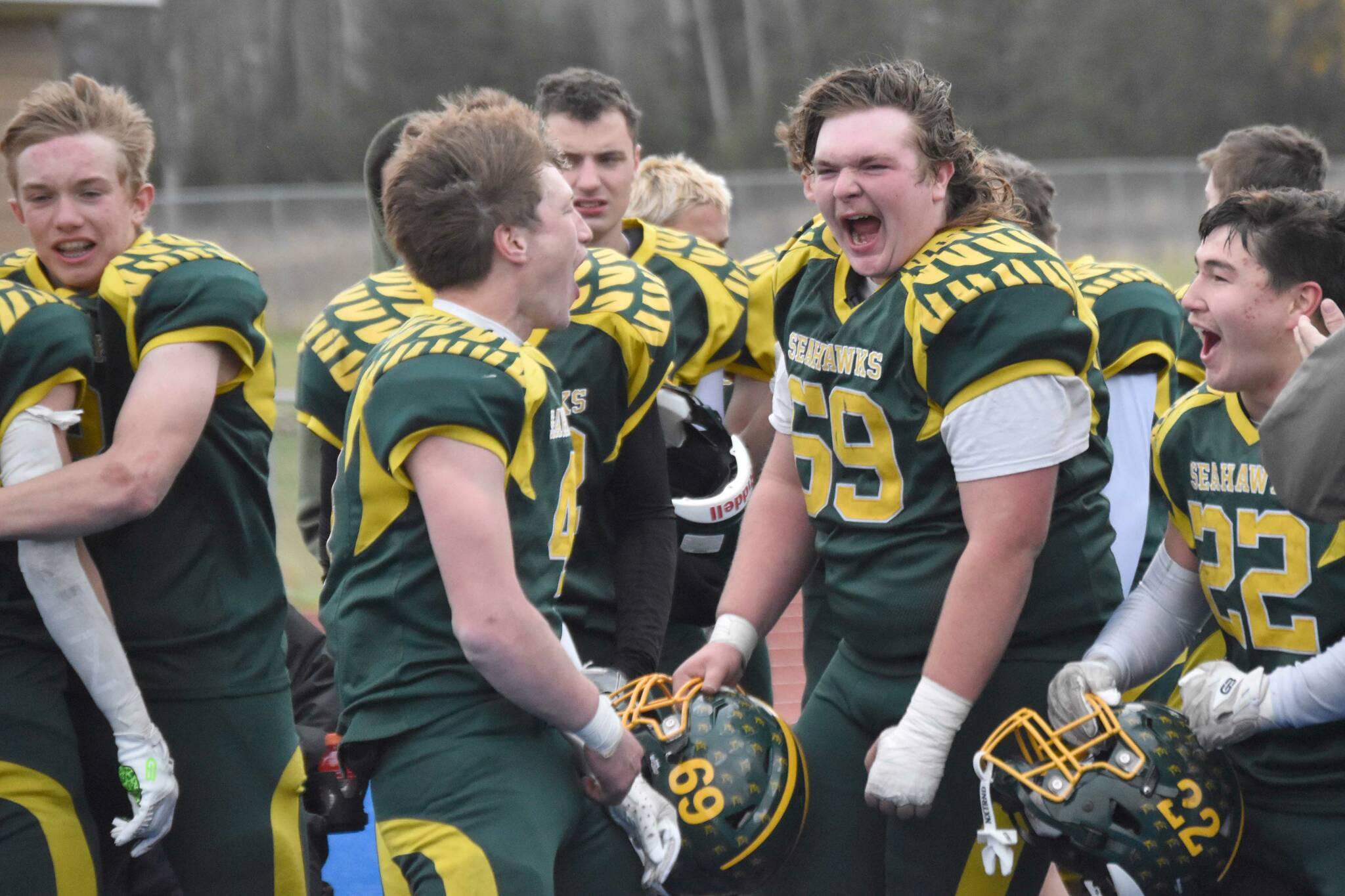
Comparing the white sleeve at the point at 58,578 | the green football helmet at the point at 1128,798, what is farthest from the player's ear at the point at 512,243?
the green football helmet at the point at 1128,798

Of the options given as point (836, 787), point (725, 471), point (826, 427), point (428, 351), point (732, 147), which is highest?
point (428, 351)

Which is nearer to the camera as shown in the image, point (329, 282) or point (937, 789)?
point (937, 789)

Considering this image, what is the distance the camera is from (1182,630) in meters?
3.20

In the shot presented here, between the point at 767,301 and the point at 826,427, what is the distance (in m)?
1.43

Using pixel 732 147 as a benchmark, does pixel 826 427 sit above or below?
above

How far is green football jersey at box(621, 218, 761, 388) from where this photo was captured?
14.5 feet

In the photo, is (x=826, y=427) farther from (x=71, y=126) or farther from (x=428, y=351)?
(x=71, y=126)

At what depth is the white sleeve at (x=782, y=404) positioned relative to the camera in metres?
3.46

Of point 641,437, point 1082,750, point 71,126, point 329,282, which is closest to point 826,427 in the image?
point 641,437

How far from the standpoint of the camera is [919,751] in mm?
2955

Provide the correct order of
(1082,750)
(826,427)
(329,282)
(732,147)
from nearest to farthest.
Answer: (1082,750), (826,427), (329,282), (732,147)

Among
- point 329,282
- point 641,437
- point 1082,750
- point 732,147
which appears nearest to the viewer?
point 1082,750

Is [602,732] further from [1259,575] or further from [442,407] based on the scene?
[1259,575]

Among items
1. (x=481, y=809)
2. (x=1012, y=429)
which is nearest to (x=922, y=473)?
(x=1012, y=429)
